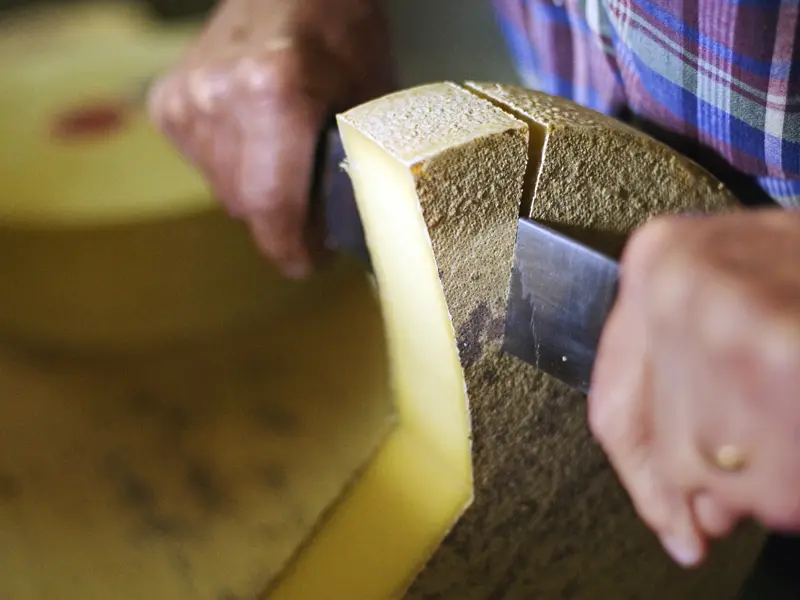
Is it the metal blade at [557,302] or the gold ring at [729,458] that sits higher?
the gold ring at [729,458]

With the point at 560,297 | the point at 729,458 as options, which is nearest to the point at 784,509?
the point at 729,458

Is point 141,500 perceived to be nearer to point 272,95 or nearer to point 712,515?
point 272,95

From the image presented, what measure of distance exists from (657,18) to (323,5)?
257 millimetres

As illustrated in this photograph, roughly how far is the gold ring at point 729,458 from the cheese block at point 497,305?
170 mm

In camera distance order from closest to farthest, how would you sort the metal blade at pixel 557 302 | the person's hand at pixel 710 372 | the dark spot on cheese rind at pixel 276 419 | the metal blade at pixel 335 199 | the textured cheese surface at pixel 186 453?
the person's hand at pixel 710 372
the metal blade at pixel 557 302
the metal blade at pixel 335 199
the textured cheese surface at pixel 186 453
the dark spot on cheese rind at pixel 276 419

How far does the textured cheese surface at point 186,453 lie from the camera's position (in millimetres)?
673

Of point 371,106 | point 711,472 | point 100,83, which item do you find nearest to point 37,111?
point 100,83

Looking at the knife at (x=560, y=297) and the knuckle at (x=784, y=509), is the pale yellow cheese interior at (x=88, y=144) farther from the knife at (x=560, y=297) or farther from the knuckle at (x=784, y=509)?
the knuckle at (x=784, y=509)

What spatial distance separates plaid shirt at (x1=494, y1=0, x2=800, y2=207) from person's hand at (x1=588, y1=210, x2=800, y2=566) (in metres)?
0.16

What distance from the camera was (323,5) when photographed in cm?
56

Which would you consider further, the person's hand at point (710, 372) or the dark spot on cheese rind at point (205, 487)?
the dark spot on cheese rind at point (205, 487)

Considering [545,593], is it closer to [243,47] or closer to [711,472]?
[711,472]

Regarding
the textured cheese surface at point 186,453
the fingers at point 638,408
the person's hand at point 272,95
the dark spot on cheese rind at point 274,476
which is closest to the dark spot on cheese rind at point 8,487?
the textured cheese surface at point 186,453

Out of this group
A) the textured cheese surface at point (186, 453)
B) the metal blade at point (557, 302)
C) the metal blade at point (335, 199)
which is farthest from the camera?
the textured cheese surface at point (186, 453)
